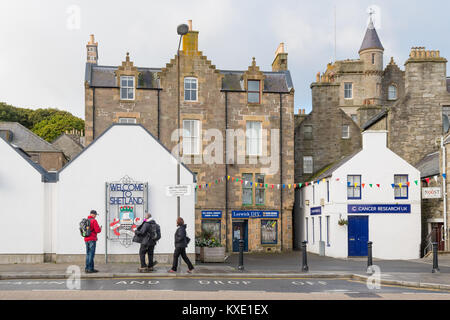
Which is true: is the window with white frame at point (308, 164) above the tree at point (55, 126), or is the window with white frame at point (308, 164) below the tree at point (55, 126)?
below

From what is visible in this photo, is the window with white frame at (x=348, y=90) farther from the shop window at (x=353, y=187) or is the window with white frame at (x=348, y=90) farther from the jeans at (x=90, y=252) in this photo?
the jeans at (x=90, y=252)

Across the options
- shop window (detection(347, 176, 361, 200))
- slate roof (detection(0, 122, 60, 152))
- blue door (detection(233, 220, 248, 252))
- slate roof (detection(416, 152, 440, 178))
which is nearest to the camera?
shop window (detection(347, 176, 361, 200))

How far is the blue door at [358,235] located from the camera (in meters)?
34.9

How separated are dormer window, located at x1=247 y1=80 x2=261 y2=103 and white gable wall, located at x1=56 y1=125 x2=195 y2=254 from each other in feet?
52.7

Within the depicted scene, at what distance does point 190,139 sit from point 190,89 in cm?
326

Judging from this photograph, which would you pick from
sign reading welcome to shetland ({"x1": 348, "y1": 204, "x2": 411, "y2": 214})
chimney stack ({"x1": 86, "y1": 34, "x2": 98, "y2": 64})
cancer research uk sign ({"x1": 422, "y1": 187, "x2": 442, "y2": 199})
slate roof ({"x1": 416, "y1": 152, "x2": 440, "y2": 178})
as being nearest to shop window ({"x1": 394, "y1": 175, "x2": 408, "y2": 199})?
sign reading welcome to shetland ({"x1": 348, "y1": 204, "x2": 411, "y2": 214})

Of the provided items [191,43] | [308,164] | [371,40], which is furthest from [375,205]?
[371,40]

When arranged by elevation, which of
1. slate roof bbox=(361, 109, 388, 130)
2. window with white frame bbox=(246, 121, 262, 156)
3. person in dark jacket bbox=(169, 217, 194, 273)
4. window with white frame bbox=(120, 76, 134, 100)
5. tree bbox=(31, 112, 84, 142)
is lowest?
person in dark jacket bbox=(169, 217, 194, 273)

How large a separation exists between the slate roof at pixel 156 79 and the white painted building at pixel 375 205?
294 inches

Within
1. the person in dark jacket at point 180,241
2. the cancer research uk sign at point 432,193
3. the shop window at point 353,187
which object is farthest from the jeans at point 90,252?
the cancer research uk sign at point 432,193

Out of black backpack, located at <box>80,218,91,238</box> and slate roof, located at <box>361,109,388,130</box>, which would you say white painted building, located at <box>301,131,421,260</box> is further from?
black backpack, located at <box>80,218,91,238</box>

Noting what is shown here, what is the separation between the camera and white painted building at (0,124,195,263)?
2347cm

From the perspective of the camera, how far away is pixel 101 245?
923 inches

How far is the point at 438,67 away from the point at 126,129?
25274 millimetres
